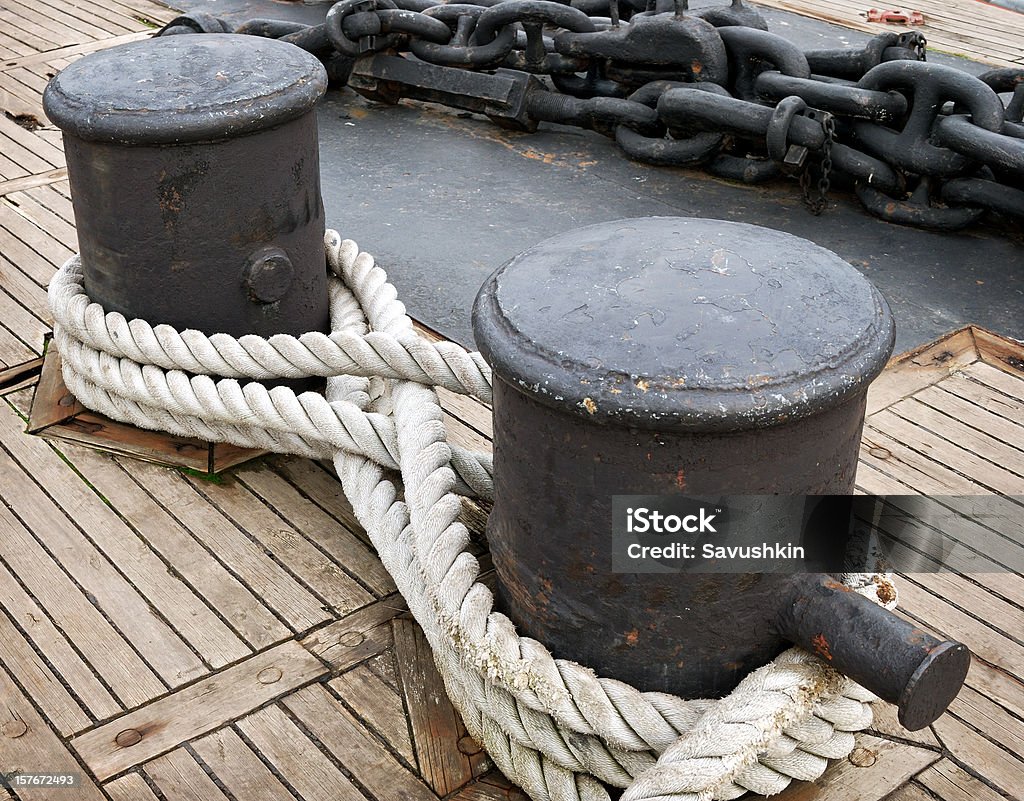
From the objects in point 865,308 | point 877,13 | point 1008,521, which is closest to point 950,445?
point 1008,521

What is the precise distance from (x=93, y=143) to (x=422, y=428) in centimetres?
81

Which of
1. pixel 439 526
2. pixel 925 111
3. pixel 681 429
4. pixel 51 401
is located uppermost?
pixel 681 429

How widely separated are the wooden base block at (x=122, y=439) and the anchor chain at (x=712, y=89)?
169cm

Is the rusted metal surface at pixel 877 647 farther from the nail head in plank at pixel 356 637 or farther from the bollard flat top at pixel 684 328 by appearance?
the nail head in plank at pixel 356 637

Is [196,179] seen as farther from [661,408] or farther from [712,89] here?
[712,89]

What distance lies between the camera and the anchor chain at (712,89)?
3.21m

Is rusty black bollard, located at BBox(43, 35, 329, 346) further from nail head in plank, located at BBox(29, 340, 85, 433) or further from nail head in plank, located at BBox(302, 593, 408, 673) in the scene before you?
nail head in plank, located at BBox(302, 593, 408, 673)

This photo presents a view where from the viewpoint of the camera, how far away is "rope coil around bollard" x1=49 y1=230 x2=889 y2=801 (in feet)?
5.32

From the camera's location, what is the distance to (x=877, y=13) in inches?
203

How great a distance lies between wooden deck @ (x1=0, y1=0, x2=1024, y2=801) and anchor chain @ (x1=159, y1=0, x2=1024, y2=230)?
2.08 ft

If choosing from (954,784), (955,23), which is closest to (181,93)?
(954,784)

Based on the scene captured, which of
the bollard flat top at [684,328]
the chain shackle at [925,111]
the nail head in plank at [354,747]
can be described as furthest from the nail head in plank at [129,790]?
the chain shackle at [925,111]

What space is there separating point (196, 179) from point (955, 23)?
3930mm

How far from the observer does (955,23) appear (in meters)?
5.08
